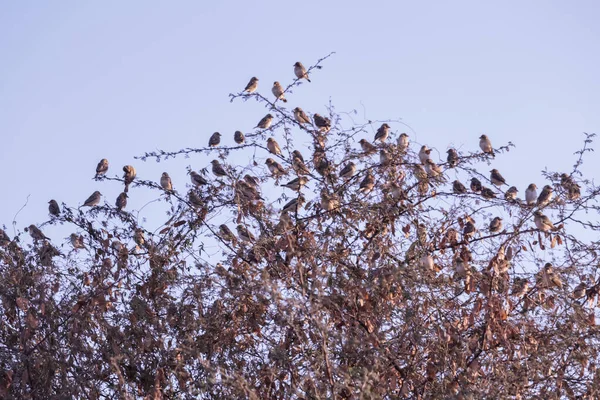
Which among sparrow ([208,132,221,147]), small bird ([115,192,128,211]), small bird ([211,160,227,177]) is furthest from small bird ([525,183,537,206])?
sparrow ([208,132,221,147])

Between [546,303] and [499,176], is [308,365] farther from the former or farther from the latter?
[499,176]

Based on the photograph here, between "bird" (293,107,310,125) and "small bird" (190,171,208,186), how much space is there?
1049 mm

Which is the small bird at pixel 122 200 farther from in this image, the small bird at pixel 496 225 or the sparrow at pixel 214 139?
the sparrow at pixel 214 139

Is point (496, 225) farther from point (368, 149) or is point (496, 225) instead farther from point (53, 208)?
point (53, 208)

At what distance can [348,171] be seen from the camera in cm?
962

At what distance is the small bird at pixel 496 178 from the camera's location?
12.8 m

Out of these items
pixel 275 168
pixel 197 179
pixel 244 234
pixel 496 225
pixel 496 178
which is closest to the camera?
pixel 244 234

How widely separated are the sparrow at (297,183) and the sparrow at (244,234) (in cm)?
66

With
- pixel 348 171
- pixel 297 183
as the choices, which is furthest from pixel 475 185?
pixel 297 183

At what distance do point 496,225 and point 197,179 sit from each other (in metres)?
2.80

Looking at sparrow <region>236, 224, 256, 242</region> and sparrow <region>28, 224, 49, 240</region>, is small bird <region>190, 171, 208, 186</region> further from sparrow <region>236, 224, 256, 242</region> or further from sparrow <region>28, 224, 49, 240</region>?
sparrow <region>28, 224, 49, 240</region>

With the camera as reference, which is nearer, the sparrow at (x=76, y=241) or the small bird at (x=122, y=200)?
the sparrow at (x=76, y=241)

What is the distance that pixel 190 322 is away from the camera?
28.5ft

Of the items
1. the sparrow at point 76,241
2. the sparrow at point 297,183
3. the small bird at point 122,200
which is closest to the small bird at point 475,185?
the sparrow at point 297,183
